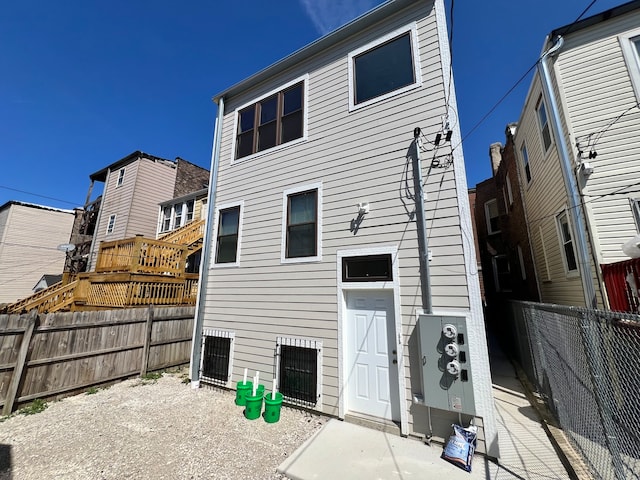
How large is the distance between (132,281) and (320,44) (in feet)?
32.1

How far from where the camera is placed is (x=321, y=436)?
13.5 feet

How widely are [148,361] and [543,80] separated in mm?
12585

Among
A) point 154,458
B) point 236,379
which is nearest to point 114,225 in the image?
point 236,379

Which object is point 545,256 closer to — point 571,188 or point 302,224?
point 571,188

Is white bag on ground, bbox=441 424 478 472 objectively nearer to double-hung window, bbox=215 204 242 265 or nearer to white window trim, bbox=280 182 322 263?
white window trim, bbox=280 182 322 263

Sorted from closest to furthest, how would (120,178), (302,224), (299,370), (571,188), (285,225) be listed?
(299,370)
(571,188)
(302,224)
(285,225)
(120,178)

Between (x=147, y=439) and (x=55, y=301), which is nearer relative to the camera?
(x=147, y=439)

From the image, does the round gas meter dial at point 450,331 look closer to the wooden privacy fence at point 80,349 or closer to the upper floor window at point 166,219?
the wooden privacy fence at point 80,349

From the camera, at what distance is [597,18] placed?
19.5 feet

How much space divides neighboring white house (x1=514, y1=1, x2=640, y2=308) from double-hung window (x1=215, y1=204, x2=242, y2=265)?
7.86m

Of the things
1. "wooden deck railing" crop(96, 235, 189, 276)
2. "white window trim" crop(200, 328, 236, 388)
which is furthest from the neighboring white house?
"wooden deck railing" crop(96, 235, 189, 276)

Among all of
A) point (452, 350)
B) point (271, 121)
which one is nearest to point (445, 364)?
point (452, 350)

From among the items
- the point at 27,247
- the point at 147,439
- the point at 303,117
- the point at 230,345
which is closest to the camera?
the point at 147,439

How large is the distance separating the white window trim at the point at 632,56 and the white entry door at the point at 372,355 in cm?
693
